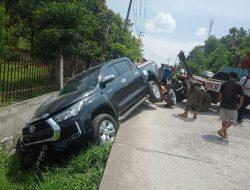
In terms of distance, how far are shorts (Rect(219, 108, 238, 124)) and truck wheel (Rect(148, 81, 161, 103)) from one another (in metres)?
2.34

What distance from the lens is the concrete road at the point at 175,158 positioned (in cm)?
515

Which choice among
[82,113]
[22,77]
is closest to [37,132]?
[82,113]

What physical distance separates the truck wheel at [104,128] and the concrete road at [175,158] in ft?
0.62

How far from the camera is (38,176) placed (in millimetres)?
6805

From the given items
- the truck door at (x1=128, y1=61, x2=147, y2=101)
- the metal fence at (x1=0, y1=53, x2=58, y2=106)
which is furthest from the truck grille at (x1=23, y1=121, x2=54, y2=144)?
the truck door at (x1=128, y1=61, x2=147, y2=101)

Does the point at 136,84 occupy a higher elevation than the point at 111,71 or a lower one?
lower

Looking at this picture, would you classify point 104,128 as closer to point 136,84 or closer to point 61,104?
point 61,104

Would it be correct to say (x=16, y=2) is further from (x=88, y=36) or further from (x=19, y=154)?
(x=19, y=154)

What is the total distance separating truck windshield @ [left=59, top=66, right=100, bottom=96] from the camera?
8.00 m

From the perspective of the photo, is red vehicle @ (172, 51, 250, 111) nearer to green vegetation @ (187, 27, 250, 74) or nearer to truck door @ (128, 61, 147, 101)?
truck door @ (128, 61, 147, 101)

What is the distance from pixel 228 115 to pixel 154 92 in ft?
8.50

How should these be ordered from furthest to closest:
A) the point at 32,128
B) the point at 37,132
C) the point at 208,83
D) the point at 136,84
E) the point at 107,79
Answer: the point at 208,83, the point at 136,84, the point at 107,79, the point at 32,128, the point at 37,132

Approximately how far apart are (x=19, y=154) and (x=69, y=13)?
7.47 m

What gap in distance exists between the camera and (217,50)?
6931 cm
